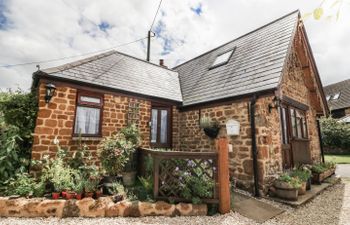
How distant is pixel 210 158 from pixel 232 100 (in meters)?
2.83

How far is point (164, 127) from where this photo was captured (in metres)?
8.80

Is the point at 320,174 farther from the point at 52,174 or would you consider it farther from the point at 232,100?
the point at 52,174

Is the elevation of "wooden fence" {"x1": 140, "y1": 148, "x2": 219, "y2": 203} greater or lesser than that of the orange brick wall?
lesser

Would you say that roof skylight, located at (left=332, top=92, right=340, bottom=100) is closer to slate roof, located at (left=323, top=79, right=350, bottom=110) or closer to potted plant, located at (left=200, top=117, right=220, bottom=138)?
slate roof, located at (left=323, top=79, right=350, bottom=110)

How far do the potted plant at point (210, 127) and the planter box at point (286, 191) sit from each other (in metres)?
2.48

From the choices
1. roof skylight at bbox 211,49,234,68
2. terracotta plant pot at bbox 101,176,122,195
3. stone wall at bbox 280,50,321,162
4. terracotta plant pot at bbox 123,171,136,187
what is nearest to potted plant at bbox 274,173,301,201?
stone wall at bbox 280,50,321,162

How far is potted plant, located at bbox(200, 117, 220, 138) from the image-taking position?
7189 millimetres

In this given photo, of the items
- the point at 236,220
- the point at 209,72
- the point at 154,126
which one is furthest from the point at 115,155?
the point at 209,72

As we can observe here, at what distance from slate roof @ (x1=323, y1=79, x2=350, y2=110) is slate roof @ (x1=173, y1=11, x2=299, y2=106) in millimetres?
20464

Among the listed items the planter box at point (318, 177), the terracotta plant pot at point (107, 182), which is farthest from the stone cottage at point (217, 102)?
the terracotta plant pot at point (107, 182)

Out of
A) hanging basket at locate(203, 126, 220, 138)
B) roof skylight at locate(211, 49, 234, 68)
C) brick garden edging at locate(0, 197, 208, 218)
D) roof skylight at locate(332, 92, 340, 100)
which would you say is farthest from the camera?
roof skylight at locate(332, 92, 340, 100)

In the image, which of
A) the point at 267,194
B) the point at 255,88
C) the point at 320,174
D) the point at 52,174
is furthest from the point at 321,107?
the point at 52,174

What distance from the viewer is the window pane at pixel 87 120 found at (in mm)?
6593

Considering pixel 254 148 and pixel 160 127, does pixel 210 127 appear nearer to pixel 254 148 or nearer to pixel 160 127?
pixel 254 148
